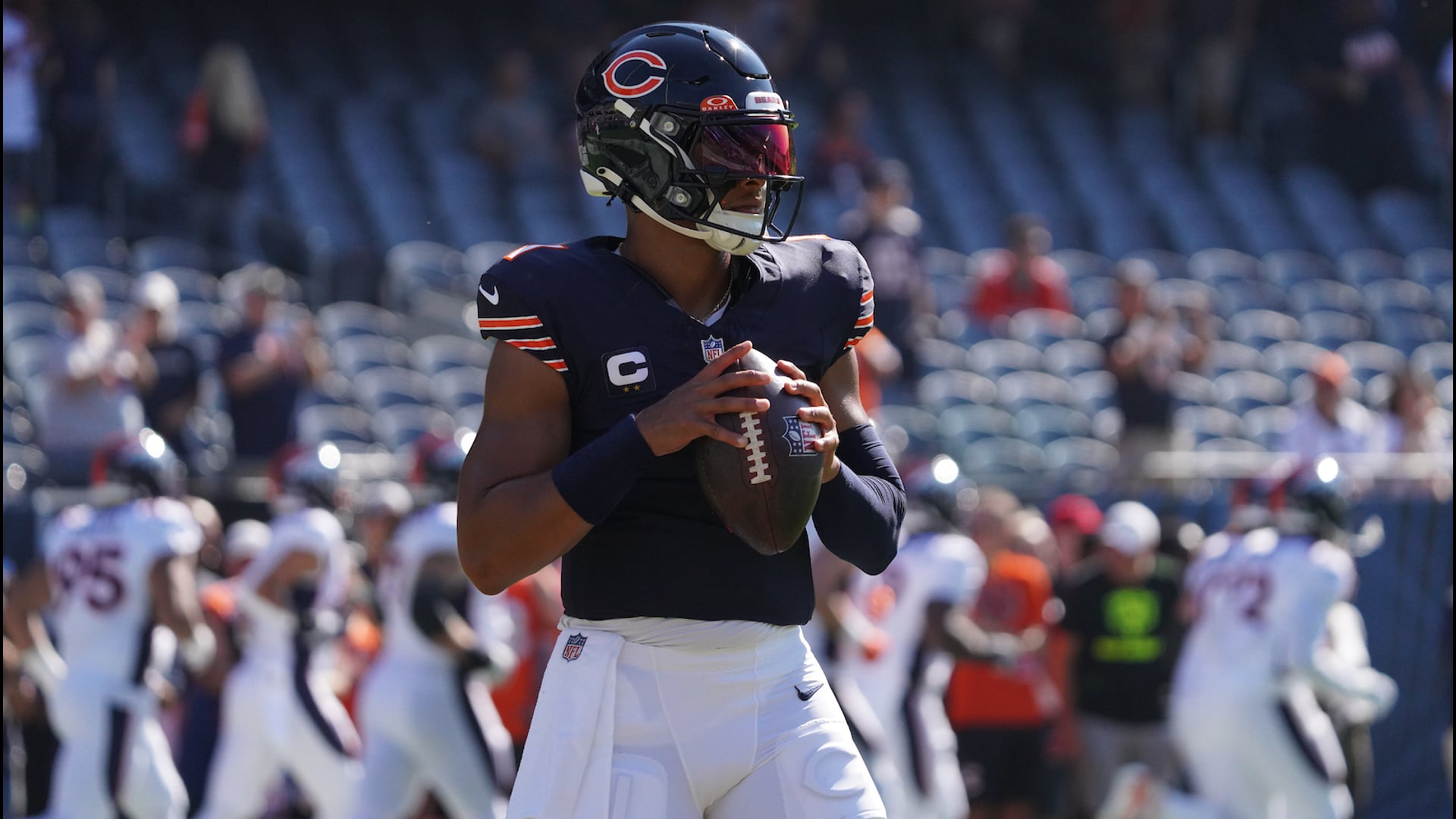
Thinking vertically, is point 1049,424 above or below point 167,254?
below

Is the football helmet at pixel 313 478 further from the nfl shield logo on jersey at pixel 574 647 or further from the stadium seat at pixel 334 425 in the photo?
the nfl shield logo on jersey at pixel 574 647

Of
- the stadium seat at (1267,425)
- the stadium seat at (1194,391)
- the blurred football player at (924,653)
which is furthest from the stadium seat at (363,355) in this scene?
the stadium seat at (1267,425)

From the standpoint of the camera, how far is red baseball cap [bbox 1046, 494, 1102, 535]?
8.80m

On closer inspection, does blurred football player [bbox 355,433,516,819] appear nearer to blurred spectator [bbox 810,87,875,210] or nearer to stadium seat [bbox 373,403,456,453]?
stadium seat [bbox 373,403,456,453]

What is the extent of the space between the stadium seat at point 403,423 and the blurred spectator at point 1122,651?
11.8 ft

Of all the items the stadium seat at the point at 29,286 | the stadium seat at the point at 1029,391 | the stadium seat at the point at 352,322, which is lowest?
the stadium seat at the point at 352,322

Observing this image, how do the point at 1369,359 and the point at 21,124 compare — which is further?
the point at 1369,359

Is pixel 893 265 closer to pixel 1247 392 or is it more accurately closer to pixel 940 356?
pixel 940 356

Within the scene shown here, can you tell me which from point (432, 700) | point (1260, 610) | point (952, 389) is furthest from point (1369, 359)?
point (432, 700)

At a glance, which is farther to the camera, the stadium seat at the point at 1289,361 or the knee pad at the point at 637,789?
the stadium seat at the point at 1289,361

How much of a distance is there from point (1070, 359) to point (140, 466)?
6.26 m

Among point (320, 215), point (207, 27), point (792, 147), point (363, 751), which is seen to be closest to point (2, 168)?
point (320, 215)

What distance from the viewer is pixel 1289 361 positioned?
12234mm

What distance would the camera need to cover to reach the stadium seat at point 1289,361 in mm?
12141
